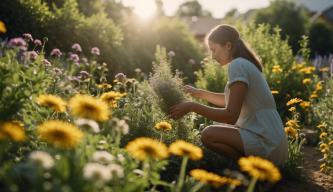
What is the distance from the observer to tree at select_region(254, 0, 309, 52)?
80.1ft

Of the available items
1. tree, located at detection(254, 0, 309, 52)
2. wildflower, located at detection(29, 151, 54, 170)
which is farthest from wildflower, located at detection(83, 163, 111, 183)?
tree, located at detection(254, 0, 309, 52)

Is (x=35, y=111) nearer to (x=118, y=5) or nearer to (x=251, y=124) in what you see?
(x=251, y=124)

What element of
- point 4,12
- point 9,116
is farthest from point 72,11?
point 9,116

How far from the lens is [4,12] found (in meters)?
8.11

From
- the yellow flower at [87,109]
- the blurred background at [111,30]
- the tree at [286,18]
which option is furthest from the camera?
the tree at [286,18]

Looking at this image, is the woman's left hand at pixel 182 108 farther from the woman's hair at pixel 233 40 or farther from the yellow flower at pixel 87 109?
the yellow flower at pixel 87 109

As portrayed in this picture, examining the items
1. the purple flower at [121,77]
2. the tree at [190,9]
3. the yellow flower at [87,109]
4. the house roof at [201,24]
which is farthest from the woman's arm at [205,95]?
the tree at [190,9]

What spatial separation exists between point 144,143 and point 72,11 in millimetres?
7634

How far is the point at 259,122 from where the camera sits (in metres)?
4.03

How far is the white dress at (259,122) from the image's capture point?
156 inches

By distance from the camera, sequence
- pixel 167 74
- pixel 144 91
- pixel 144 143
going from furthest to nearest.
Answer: pixel 144 91, pixel 167 74, pixel 144 143

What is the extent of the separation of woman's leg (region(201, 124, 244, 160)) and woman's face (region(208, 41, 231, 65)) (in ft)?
1.90

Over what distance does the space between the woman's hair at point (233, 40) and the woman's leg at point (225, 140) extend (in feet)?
2.07

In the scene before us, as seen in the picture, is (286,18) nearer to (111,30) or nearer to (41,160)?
(111,30)
